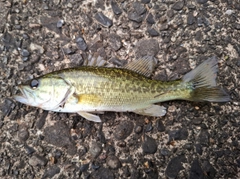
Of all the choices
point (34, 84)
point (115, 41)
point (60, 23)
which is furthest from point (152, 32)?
point (34, 84)

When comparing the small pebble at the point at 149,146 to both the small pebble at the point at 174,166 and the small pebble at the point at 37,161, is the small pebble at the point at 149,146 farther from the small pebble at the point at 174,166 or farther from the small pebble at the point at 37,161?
the small pebble at the point at 37,161

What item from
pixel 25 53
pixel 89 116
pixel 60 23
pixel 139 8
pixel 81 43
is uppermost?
pixel 139 8

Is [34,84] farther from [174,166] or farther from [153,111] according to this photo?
[174,166]

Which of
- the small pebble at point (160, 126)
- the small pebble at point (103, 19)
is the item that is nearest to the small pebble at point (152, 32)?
the small pebble at point (103, 19)

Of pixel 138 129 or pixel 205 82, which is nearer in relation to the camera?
pixel 205 82

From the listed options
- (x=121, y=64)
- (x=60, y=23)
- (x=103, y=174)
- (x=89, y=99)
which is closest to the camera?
(x=89, y=99)

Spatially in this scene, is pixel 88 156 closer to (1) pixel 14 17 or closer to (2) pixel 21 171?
(2) pixel 21 171
